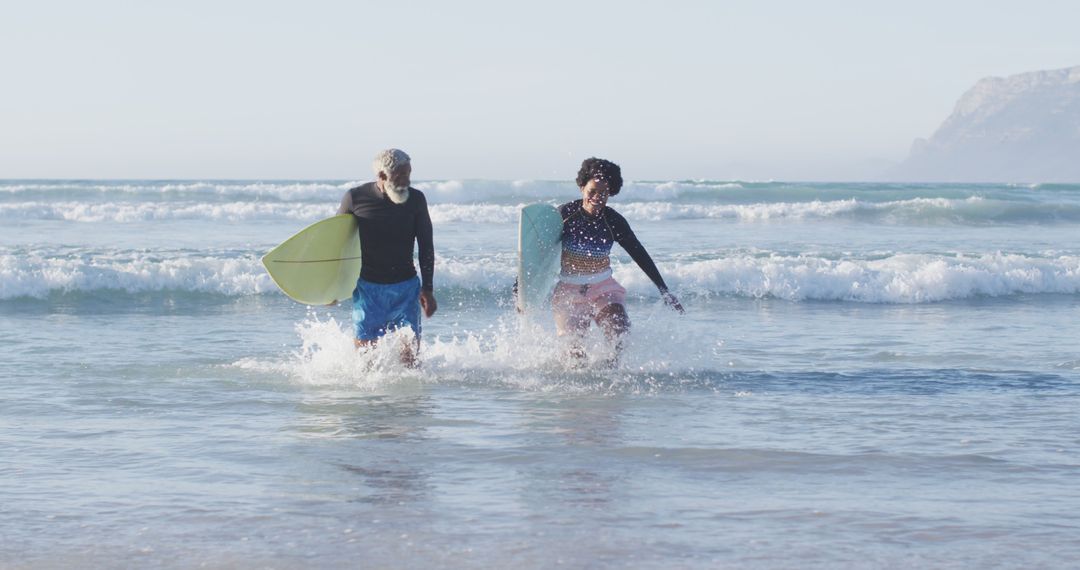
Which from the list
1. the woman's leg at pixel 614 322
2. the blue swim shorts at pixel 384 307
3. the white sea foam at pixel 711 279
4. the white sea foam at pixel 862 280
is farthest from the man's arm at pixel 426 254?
the white sea foam at pixel 862 280

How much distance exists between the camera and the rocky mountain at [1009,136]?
5320 inches

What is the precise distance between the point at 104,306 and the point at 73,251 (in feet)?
20.8

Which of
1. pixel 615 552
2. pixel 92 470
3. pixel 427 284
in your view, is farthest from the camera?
pixel 427 284

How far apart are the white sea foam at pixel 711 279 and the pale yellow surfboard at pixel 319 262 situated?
6269mm

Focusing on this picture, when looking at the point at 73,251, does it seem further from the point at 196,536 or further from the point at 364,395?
the point at 196,536

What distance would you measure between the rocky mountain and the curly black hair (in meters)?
132

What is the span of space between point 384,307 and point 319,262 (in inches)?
22.2

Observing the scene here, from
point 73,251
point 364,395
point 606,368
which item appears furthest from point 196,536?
point 73,251

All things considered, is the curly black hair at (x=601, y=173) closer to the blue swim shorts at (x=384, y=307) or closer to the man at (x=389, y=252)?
the man at (x=389, y=252)

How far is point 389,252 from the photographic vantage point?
7.47 metres

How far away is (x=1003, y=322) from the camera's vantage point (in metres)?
11.7

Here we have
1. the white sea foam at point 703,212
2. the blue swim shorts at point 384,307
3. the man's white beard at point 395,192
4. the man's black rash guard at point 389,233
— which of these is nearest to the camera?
the man's white beard at point 395,192

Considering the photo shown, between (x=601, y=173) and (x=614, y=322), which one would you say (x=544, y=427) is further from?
(x=601, y=173)

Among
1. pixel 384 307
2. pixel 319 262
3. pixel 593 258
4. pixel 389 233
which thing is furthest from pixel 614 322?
pixel 319 262
